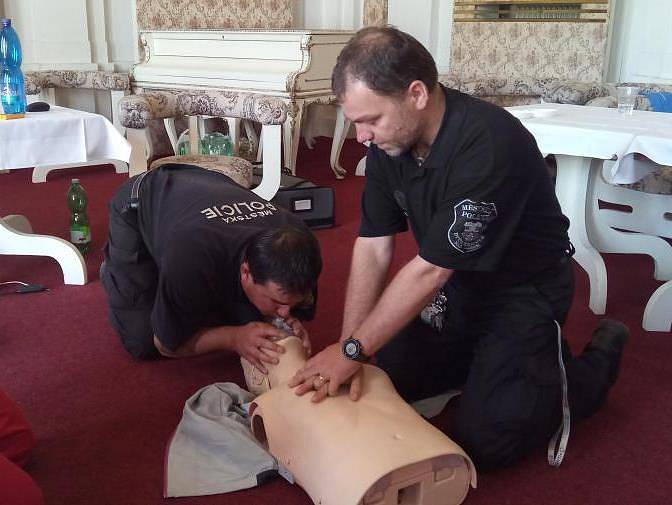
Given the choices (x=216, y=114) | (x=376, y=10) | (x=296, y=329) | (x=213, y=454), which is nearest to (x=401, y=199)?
(x=296, y=329)

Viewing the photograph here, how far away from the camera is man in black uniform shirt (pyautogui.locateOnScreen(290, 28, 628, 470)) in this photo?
4.55ft

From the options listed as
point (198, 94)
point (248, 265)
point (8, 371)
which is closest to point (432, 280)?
point (248, 265)

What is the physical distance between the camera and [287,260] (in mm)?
1565

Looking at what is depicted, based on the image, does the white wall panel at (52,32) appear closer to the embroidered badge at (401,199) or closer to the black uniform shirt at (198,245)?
the black uniform shirt at (198,245)

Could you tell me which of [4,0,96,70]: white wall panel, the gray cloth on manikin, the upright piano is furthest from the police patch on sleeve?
[4,0,96,70]: white wall panel

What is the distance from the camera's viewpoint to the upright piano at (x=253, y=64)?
169 inches

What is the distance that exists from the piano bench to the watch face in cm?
159

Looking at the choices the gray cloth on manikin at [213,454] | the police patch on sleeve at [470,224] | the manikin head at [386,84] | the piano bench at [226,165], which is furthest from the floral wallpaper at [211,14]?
the police patch on sleeve at [470,224]

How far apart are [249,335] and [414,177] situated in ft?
1.76

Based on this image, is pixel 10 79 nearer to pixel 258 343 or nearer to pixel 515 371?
pixel 258 343

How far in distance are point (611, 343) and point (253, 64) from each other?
10.4ft

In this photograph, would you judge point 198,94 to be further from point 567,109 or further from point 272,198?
point 567,109

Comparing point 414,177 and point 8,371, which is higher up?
point 414,177

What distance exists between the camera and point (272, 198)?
3.35 meters
